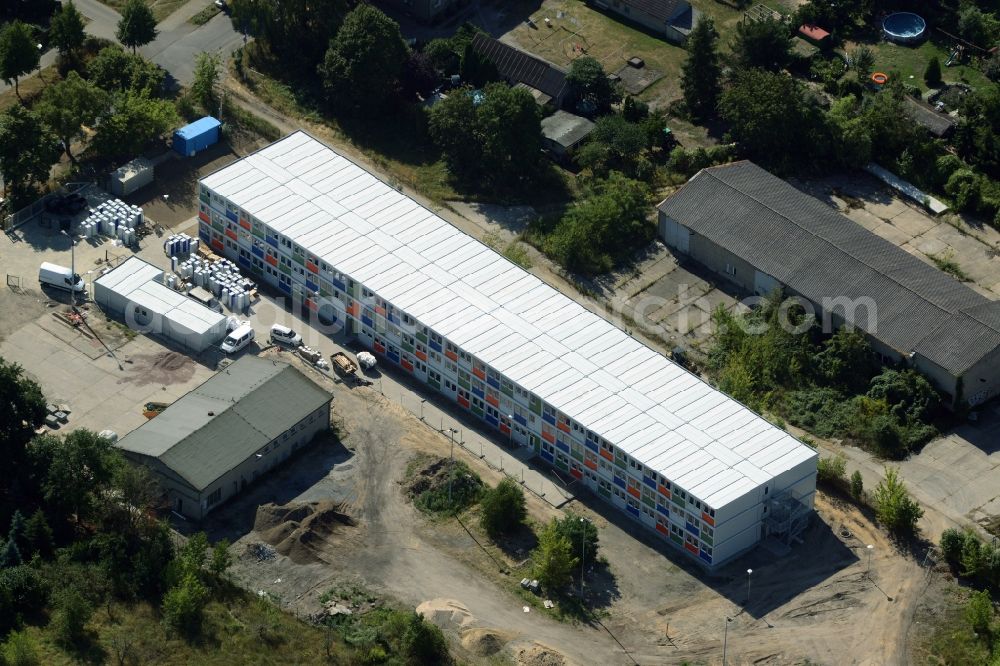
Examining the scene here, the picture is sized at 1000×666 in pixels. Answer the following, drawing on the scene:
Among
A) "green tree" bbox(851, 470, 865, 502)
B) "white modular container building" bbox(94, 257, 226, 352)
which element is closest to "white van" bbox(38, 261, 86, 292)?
"white modular container building" bbox(94, 257, 226, 352)

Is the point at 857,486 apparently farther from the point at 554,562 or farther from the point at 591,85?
the point at 591,85

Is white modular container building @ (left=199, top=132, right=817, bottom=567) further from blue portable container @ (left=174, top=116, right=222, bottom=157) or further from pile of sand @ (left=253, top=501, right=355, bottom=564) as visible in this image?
pile of sand @ (left=253, top=501, right=355, bottom=564)

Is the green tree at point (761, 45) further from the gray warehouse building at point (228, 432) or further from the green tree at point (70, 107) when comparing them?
the green tree at point (70, 107)

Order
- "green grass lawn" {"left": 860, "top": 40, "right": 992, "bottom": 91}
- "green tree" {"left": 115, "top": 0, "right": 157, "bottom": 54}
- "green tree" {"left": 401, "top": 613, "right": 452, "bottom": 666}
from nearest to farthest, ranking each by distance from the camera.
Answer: "green tree" {"left": 401, "top": 613, "right": 452, "bottom": 666}, "green tree" {"left": 115, "top": 0, "right": 157, "bottom": 54}, "green grass lawn" {"left": 860, "top": 40, "right": 992, "bottom": 91}

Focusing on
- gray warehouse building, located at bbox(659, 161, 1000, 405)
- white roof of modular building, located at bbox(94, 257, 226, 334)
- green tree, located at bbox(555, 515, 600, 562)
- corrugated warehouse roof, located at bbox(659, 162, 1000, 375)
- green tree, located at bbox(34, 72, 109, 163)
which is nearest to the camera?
green tree, located at bbox(555, 515, 600, 562)

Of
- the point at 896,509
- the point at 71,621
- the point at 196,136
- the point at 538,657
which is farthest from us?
the point at 196,136

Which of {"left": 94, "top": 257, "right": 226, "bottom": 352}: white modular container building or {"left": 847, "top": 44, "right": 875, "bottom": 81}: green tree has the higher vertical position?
{"left": 94, "top": 257, "right": 226, "bottom": 352}: white modular container building

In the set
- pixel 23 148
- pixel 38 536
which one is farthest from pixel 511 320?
pixel 23 148
